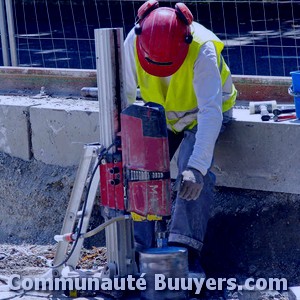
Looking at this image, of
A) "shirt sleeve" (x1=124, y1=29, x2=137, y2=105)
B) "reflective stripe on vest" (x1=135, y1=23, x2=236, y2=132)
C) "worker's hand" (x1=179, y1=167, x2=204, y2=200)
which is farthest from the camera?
"shirt sleeve" (x1=124, y1=29, x2=137, y2=105)

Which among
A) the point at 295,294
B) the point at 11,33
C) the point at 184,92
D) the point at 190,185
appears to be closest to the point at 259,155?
the point at 184,92

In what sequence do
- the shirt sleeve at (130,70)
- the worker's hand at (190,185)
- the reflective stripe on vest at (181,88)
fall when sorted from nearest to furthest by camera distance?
the worker's hand at (190,185) < the reflective stripe on vest at (181,88) < the shirt sleeve at (130,70)

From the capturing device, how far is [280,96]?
6777mm

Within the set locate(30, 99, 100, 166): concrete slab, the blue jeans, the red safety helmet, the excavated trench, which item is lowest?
the excavated trench

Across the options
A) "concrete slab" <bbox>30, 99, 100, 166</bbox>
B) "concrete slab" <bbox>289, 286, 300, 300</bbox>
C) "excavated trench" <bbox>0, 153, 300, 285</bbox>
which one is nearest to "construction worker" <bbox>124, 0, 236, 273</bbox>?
"excavated trench" <bbox>0, 153, 300, 285</bbox>

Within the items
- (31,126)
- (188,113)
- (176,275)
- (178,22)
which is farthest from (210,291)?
(31,126)

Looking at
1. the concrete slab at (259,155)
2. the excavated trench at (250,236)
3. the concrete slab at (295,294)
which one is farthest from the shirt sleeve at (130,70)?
the concrete slab at (295,294)

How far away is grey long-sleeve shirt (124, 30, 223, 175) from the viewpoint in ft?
17.3

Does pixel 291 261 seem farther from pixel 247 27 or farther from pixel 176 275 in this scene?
pixel 247 27

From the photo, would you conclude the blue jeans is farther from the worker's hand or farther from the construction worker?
the worker's hand

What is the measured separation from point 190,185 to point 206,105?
498 millimetres

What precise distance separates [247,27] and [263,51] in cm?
223

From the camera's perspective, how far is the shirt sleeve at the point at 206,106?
17.3ft

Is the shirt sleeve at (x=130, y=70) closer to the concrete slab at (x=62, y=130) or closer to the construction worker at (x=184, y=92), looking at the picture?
the construction worker at (x=184, y=92)
